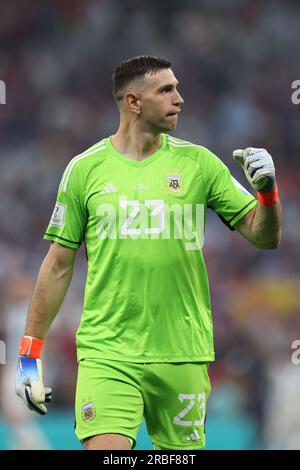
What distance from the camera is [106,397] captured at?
4500mm

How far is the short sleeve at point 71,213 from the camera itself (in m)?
4.77

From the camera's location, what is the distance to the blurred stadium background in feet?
30.2

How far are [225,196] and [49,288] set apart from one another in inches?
36.5

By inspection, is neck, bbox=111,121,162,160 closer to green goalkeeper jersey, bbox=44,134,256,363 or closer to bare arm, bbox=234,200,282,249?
green goalkeeper jersey, bbox=44,134,256,363

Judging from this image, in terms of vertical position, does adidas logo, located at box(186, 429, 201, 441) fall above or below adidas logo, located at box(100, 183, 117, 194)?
below

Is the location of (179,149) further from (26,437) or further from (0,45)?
(0,45)

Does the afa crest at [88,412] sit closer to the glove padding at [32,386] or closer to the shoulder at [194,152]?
the glove padding at [32,386]

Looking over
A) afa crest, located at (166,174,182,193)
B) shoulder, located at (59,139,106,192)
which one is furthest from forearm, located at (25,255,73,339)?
afa crest, located at (166,174,182,193)

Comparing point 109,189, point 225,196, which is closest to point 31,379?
point 109,189

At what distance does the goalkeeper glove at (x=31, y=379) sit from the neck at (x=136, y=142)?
3.23 feet

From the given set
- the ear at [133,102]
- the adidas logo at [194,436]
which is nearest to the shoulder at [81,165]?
the ear at [133,102]

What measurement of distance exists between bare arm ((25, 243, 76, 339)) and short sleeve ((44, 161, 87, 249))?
2.1 inches
